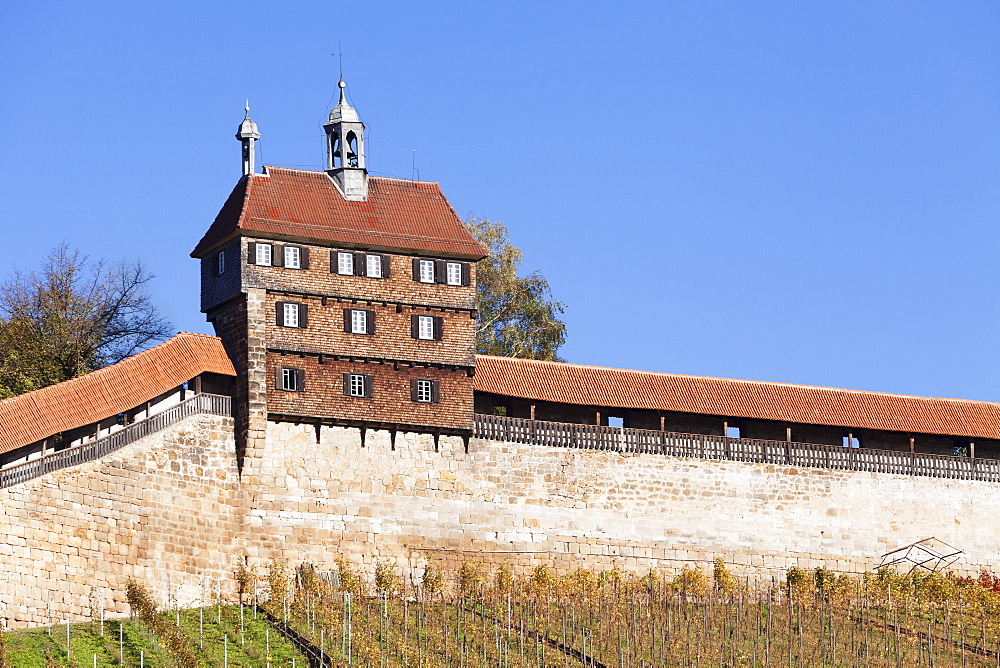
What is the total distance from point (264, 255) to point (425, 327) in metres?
5.00

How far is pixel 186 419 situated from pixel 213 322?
4.37m

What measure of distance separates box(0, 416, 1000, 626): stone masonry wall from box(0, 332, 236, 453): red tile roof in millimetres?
1285

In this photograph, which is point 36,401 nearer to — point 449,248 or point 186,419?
point 186,419

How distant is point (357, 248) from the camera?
196 ft

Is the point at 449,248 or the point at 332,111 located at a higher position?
the point at 332,111

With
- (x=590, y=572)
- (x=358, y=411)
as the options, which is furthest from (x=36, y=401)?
(x=590, y=572)

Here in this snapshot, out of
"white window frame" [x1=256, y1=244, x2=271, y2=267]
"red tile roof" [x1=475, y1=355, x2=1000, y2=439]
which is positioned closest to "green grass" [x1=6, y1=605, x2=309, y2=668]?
"white window frame" [x1=256, y1=244, x2=271, y2=267]

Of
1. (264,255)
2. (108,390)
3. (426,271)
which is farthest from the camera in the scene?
(426,271)

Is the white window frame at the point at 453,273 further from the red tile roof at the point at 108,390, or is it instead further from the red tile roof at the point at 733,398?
the red tile roof at the point at 108,390

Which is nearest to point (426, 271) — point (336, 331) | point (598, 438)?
point (336, 331)

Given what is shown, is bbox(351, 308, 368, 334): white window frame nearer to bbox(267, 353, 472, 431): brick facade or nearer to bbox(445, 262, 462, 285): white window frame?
bbox(267, 353, 472, 431): brick facade

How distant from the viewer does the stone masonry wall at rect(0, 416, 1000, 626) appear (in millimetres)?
53469

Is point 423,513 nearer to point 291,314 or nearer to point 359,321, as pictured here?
point 359,321

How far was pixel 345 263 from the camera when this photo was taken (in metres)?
59.6
